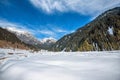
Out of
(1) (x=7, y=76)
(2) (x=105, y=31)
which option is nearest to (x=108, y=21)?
(2) (x=105, y=31)

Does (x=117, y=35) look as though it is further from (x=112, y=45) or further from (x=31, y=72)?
(x=31, y=72)

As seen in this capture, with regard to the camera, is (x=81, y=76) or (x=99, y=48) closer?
(x=81, y=76)

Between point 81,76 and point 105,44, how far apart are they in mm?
114983

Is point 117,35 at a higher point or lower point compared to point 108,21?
lower

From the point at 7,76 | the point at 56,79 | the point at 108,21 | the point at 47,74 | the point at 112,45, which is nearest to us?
the point at 56,79

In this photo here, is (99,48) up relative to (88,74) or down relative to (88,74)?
up

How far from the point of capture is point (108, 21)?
5221 inches

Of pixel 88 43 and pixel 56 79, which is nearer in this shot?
pixel 56 79

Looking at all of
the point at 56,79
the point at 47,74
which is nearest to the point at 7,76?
the point at 47,74

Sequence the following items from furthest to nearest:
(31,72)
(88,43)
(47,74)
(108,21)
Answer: (108,21), (88,43), (31,72), (47,74)

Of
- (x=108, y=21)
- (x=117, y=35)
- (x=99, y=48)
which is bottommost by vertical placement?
(x=99, y=48)

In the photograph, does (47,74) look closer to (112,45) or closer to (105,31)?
(112,45)

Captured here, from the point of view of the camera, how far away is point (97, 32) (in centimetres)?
12419

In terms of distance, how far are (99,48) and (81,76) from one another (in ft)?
372
